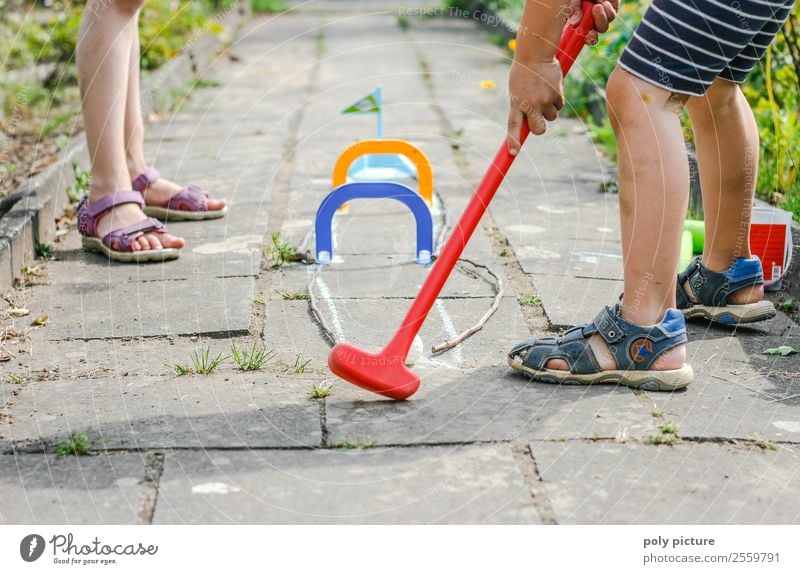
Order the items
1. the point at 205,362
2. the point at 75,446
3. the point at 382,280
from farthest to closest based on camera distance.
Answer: the point at 382,280
the point at 205,362
the point at 75,446

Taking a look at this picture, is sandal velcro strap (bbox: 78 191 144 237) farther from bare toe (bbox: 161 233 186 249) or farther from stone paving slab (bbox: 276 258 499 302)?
stone paving slab (bbox: 276 258 499 302)

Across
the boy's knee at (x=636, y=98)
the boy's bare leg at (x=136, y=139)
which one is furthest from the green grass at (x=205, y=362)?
the boy's bare leg at (x=136, y=139)

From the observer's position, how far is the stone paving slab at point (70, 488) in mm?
1807

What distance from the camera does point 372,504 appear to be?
72.8 inches

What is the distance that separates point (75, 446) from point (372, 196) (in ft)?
4.80

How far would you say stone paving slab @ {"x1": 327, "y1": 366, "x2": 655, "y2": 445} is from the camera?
214 centimetres

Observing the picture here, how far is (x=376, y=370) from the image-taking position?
2299 millimetres

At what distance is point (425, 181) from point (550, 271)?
26.8 inches

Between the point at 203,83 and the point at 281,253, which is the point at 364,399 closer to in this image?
the point at 281,253

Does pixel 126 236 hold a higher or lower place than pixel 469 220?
lower

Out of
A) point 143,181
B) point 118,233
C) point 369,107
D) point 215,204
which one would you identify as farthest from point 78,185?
point 369,107

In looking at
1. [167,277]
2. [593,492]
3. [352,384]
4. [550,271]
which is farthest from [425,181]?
[593,492]

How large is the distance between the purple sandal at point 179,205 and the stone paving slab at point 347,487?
1.87 m

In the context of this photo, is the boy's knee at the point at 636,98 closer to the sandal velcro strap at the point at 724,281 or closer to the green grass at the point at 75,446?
the sandal velcro strap at the point at 724,281
